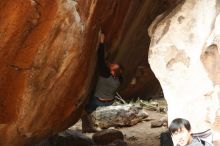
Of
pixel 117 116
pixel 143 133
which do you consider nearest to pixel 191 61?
pixel 143 133

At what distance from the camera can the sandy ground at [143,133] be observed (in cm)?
1037

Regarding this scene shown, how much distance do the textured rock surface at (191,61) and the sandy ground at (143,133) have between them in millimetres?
4419

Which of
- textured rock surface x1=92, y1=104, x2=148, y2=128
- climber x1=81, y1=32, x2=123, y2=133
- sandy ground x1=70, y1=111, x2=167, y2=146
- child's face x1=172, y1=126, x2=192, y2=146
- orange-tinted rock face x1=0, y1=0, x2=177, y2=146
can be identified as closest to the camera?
child's face x1=172, y1=126, x2=192, y2=146

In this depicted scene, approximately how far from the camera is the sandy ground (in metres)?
10.4

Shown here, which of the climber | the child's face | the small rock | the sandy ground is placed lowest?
the sandy ground

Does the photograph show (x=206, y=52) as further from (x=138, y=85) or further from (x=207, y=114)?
(x=138, y=85)

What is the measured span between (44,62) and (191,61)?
233 cm

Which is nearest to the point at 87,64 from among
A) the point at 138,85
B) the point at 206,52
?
the point at 206,52

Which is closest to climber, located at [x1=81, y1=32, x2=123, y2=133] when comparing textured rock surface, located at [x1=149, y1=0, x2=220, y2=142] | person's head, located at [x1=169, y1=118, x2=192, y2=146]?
textured rock surface, located at [x1=149, y1=0, x2=220, y2=142]

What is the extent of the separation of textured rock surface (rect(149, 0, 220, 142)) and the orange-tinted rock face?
1388mm

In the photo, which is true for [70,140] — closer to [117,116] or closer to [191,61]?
[117,116]

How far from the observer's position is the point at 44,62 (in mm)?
6770

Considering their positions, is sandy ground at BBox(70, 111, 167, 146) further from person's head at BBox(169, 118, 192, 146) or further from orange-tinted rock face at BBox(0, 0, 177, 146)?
person's head at BBox(169, 118, 192, 146)

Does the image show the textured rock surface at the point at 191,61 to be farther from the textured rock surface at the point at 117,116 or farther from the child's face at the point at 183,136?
the textured rock surface at the point at 117,116
